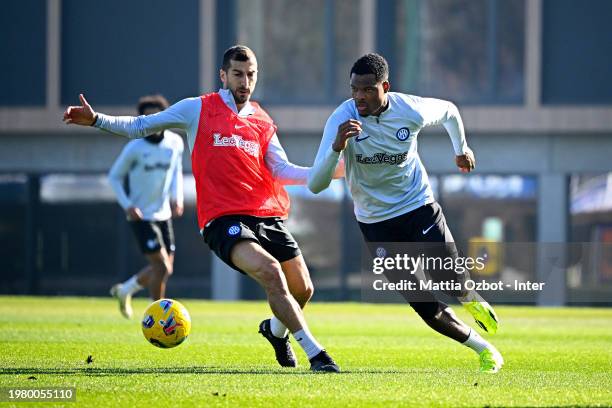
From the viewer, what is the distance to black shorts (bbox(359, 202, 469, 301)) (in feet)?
32.0

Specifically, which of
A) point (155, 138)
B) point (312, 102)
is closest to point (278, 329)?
point (155, 138)

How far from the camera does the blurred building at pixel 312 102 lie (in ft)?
95.6

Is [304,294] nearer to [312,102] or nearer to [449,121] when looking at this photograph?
[449,121]

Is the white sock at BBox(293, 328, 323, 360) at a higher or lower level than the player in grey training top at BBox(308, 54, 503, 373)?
lower

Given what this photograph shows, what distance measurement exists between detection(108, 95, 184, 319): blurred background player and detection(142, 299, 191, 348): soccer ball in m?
4.84

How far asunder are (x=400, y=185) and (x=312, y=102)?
65.6 feet

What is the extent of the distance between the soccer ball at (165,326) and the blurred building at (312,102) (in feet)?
62.5

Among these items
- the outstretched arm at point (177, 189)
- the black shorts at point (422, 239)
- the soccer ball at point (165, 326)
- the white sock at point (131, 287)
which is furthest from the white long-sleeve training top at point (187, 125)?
the white sock at point (131, 287)

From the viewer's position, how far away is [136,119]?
9758mm

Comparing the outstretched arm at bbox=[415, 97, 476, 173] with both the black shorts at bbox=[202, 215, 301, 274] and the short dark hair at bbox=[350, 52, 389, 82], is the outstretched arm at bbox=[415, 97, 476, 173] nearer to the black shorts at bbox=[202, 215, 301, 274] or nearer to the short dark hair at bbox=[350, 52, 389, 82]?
the short dark hair at bbox=[350, 52, 389, 82]

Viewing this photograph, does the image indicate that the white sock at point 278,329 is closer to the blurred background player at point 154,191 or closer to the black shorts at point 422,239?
the black shorts at point 422,239

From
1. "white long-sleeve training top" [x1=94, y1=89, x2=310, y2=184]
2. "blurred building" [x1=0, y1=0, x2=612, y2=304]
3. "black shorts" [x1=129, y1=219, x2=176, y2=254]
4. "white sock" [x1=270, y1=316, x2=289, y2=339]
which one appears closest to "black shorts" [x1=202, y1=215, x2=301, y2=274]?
"white long-sleeve training top" [x1=94, y1=89, x2=310, y2=184]

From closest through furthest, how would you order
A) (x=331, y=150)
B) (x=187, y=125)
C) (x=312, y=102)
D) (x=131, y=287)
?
(x=331, y=150) → (x=187, y=125) → (x=131, y=287) → (x=312, y=102)

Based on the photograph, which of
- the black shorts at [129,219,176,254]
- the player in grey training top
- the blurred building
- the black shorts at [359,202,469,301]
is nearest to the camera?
the player in grey training top
